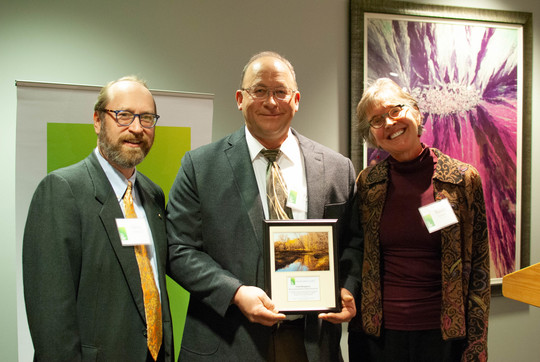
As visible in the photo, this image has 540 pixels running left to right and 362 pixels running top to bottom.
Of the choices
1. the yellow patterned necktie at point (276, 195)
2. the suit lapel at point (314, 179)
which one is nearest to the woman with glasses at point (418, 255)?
the suit lapel at point (314, 179)

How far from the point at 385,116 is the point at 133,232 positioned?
49.5 inches

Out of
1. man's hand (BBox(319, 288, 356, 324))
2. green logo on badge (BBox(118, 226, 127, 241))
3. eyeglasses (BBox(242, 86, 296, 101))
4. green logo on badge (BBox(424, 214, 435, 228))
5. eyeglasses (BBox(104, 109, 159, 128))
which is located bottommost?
man's hand (BBox(319, 288, 356, 324))

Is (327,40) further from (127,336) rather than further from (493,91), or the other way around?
(127,336)

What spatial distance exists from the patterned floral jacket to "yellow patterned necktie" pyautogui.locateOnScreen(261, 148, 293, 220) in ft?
1.58

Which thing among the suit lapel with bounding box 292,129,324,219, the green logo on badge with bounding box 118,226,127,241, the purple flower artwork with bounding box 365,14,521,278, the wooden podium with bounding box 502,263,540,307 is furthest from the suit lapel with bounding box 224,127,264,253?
the purple flower artwork with bounding box 365,14,521,278

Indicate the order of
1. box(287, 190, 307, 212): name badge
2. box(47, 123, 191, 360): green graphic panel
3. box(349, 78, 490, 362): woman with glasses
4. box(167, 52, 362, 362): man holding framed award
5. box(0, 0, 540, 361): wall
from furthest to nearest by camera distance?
box(0, 0, 540, 361): wall → box(47, 123, 191, 360): green graphic panel → box(349, 78, 490, 362): woman with glasses → box(287, 190, 307, 212): name badge → box(167, 52, 362, 362): man holding framed award

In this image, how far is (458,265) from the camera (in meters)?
1.92

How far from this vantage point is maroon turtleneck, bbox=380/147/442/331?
1962 mm

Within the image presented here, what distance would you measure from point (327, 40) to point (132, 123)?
6.31ft

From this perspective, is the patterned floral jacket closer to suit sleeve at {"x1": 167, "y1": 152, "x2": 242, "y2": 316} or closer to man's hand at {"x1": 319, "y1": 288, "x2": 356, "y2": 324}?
man's hand at {"x1": 319, "y1": 288, "x2": 356, "y2": 324}

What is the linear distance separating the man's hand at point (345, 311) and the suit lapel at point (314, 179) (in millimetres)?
350

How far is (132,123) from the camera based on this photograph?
1818mm

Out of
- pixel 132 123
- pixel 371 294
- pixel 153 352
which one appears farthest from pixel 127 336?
pixel 371 294

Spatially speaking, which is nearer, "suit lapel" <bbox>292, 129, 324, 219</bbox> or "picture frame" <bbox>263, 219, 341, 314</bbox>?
"picture frame" <bbox>263, 219, 341, 314</bbox>
